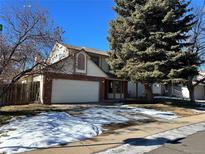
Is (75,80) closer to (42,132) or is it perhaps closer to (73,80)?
(73,80)

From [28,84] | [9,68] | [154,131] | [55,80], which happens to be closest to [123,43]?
[55,80]

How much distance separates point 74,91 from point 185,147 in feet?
46.4

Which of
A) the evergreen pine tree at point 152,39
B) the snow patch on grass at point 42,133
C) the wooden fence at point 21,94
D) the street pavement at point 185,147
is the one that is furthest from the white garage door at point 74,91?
the street pavement at point 185,147

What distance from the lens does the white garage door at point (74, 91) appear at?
62.8 feet

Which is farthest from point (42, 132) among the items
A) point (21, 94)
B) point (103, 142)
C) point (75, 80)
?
point (75, 80)

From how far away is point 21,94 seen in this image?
1883cm

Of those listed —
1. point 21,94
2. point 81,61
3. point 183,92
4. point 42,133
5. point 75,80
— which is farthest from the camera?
point 183,92

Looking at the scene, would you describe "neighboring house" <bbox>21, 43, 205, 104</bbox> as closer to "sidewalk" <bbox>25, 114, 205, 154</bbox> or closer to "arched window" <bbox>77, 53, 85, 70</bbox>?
"arched window" <bbox>77, 53, 85, 70</bbox>

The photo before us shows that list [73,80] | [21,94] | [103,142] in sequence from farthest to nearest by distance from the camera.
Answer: [73,80] < [21,94] < [103,142]

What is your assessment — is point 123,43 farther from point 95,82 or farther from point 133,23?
point 95,82

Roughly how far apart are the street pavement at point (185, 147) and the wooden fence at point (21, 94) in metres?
13.9

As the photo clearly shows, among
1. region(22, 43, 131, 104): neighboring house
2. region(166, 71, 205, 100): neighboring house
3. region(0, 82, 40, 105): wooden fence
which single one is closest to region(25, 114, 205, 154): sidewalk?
region(22, 43, 131, 104): neighboring house

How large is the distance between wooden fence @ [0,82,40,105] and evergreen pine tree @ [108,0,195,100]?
26.5ft

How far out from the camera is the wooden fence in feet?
59.4
